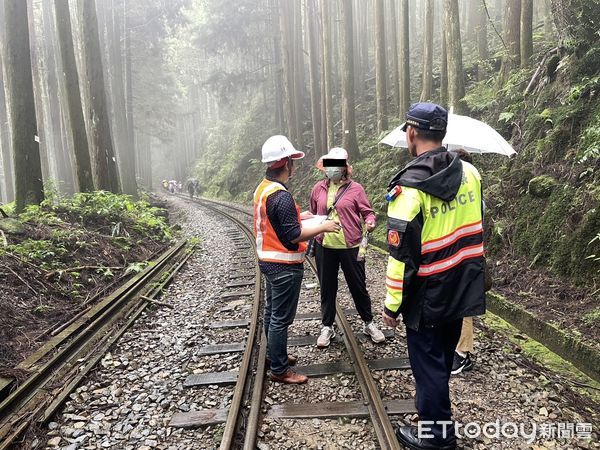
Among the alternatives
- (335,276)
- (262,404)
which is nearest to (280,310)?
(262,404)

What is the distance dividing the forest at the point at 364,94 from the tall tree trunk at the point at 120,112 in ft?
0.25

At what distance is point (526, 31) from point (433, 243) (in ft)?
27.0

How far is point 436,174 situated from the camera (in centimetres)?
271

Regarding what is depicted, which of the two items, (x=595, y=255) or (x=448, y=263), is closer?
(x=448, y=263)

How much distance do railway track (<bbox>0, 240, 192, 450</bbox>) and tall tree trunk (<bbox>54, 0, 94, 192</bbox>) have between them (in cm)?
584

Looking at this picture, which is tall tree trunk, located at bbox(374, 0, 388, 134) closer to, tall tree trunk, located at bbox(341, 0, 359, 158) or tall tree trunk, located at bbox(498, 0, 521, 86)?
tall tree trunk, located at bbox(341, 0, 359, 158)

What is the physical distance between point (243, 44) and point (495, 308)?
2511cm

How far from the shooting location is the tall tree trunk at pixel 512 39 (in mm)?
9414

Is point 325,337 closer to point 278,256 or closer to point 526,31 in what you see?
point 278,256

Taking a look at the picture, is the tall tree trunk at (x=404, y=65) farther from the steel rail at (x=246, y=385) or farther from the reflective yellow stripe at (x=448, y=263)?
the reflective yellow stripe at (x=448, y=263)

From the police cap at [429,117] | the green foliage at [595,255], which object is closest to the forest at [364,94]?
the green foliage at [595,255]

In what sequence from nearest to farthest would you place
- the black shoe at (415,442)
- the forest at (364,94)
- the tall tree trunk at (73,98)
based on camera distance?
the black shoe at (415,442), the forest at (364,94), the tall tree trunk at (73,98)

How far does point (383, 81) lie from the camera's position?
1434cm

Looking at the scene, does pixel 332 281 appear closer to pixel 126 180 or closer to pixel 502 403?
pixel 502 403
